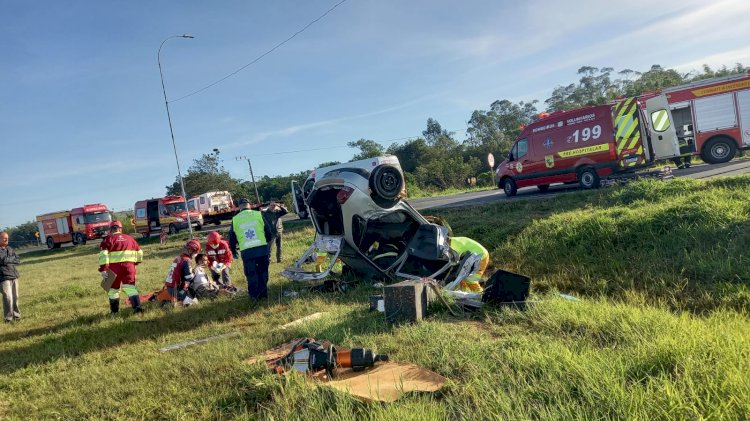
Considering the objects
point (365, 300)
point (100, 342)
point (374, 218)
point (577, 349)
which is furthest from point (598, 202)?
point (100, 342)

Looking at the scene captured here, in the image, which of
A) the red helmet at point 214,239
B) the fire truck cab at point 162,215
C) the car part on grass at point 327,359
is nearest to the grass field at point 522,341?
the car part on grass at point 327,359

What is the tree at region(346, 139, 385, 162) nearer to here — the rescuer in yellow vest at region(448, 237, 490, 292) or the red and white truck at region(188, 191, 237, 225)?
the red and white truck at region(188, 191, 237, 225)

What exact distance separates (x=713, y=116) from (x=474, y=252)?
1355 cm

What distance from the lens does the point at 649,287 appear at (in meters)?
5.21

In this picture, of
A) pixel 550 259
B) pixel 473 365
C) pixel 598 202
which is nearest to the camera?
pixel 473 365

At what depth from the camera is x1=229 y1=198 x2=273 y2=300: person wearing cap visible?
272 inches

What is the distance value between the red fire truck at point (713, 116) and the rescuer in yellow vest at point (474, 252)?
1115 centimetres

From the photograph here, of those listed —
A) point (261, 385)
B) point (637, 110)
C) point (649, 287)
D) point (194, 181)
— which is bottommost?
point (649, 287)

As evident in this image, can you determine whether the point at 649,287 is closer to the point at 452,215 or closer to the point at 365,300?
the point at 365,300

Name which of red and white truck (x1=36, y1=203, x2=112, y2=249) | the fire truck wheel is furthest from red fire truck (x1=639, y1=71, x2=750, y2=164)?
the fire truck wheel

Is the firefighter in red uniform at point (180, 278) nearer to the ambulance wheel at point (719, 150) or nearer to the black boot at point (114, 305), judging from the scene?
the black boot at point (114, 305)

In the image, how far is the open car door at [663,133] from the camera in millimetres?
13312

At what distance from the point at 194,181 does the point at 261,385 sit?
48526mm

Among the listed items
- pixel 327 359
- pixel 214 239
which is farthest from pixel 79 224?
pixel 327 359
